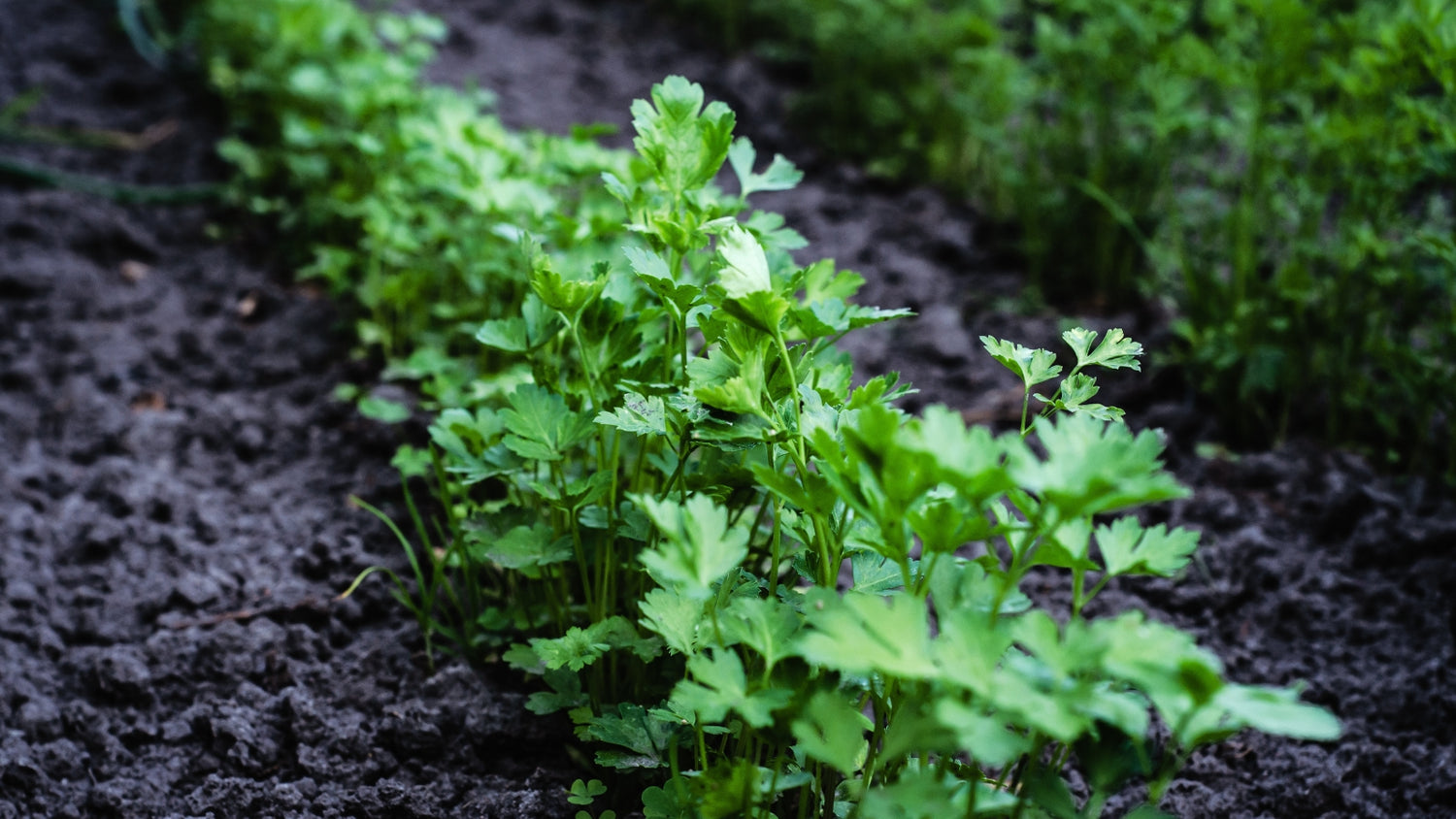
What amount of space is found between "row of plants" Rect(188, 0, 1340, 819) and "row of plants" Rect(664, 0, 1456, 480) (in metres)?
0.77

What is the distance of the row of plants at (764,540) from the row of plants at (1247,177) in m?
0.77

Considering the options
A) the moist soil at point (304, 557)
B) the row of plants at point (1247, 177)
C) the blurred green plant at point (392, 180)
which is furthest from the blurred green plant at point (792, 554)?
the row of plants at point (1247, 177)

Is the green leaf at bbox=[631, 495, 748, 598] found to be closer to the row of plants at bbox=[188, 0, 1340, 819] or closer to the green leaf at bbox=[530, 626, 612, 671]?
the row of plants at bbox=[188, 0, 1340, 819]

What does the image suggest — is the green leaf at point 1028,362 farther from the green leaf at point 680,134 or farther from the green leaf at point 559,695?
the green leaf at point 559,695

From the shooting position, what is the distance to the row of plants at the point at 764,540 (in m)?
0.78

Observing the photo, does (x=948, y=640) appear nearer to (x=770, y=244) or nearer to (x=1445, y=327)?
(x=770, y=244)

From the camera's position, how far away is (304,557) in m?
1.78

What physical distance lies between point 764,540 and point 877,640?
62 centimetres

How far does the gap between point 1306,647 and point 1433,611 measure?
0.22m

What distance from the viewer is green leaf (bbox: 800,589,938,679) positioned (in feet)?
2.49

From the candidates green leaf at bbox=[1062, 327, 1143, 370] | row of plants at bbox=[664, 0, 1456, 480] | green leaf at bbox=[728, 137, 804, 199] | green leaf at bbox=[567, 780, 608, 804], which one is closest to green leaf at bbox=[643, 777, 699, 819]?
green leaf at bbox=[567, 780, 608, 804]

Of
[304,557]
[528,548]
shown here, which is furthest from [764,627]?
[304,557]

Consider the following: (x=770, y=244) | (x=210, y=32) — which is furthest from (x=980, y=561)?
(x=210, y=32)

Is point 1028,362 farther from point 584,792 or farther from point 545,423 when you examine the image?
point 584,792
